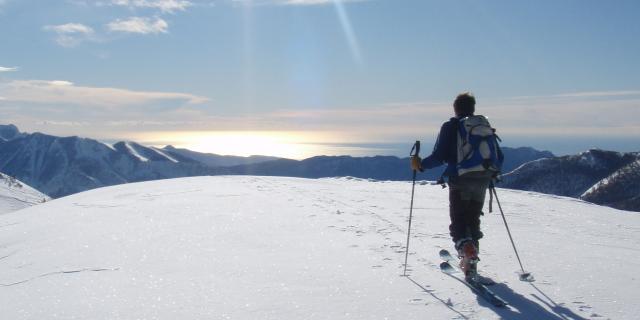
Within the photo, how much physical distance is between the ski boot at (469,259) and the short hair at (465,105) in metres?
1.70

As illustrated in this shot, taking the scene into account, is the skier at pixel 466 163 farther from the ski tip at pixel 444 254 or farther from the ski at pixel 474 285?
the ski tip at pixel 444 254

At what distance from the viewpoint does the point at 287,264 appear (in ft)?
22.8

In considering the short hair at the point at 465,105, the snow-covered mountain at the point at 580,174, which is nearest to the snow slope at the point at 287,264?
the short hair at the point at 465,105

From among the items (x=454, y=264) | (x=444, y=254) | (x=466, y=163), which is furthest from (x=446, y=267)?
(x=466, y=163)

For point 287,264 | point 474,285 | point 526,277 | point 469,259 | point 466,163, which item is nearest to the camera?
point 474,285

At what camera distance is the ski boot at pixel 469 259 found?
20.2 ft

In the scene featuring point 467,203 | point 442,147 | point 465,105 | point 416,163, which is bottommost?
point 467,203

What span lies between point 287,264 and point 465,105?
321cm

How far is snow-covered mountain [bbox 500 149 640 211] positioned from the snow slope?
476 feet

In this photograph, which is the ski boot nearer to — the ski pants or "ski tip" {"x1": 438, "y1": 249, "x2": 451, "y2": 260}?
the ski pants

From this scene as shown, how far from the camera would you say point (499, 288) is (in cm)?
607

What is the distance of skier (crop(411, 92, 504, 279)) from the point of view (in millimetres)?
6492

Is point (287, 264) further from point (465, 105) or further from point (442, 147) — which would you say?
point (465, 105)

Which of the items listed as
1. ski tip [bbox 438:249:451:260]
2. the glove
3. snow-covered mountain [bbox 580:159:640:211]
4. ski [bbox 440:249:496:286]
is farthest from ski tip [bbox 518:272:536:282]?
snow-covered mountain [bbox 580:159:640:211]
